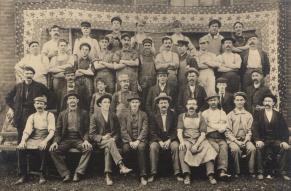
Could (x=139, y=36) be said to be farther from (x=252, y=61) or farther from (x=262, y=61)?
(x=262, y=61)

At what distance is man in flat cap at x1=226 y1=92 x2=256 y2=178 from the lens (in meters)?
6.71

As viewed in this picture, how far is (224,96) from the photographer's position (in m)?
7.32

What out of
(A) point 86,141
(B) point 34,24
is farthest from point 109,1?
(A) point 86,141

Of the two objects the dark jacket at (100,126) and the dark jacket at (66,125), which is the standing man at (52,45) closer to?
the dark jacket at (66,125)

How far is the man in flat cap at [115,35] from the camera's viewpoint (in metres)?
7.74

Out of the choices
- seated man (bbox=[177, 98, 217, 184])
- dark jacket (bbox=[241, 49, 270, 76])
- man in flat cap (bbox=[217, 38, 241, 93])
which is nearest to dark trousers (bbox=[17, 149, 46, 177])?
seated man (bbox=[177, 98, 217, 184])

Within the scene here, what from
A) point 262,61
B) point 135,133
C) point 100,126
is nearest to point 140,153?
point 135,133

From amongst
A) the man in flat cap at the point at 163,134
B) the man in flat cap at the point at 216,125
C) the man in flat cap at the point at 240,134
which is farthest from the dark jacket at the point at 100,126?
the man in flat cap at the point at 240,134

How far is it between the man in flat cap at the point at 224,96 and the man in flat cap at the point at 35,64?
298 cm

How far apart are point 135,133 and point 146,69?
4.06 ft

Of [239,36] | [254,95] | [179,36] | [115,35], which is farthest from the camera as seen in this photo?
[179,36]

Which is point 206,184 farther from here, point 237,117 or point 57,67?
point 57,67

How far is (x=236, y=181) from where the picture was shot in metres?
6.65

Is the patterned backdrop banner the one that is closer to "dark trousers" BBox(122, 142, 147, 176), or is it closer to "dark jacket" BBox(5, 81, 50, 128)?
"dark jacket" BBox(5, 81, 50, 128)
